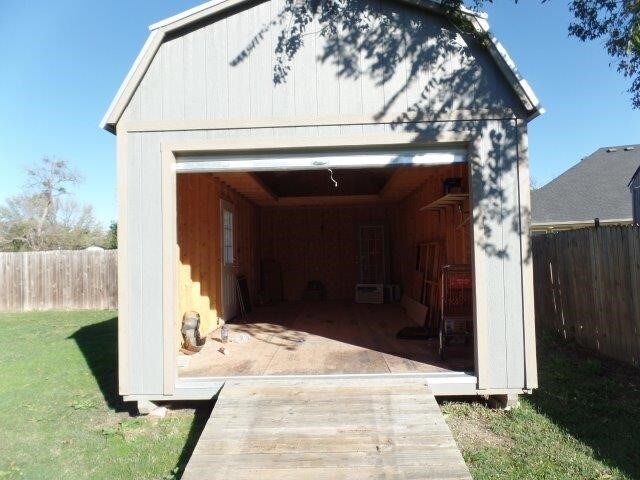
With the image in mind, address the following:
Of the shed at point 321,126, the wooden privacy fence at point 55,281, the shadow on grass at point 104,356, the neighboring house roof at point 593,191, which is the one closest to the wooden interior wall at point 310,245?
the shadow on grass at point 104,356

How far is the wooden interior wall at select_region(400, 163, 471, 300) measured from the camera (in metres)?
5.53

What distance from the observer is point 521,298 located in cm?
386

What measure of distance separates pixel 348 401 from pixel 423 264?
455 cm

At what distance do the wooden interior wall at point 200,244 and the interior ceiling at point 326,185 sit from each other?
→ 450mm

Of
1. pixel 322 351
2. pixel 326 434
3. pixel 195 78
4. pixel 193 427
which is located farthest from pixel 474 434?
pixel 195 78

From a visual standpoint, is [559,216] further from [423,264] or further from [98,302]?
[98,302]

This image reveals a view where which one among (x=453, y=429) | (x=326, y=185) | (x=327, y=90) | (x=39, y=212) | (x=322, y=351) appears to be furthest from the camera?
(x=39, y=212)

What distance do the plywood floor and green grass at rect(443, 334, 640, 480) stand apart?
597 millimetres

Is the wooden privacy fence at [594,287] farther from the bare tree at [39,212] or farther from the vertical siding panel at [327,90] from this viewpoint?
the bare tree at [39,212]

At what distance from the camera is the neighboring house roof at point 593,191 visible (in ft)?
44.7

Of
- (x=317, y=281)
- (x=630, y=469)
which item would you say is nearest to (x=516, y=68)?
(x=630, y=469)

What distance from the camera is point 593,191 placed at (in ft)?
47.5

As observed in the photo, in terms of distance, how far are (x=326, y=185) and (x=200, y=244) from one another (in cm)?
399

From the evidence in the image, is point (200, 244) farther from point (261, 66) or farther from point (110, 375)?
point (261, 66)
